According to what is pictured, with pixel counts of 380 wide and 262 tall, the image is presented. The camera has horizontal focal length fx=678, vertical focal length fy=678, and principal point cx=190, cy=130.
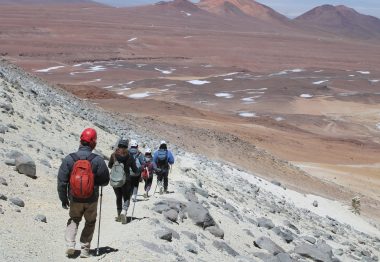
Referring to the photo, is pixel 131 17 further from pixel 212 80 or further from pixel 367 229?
pixel 367 229

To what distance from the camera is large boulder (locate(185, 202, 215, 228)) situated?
852 cm

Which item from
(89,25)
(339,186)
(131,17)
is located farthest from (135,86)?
(131,17)

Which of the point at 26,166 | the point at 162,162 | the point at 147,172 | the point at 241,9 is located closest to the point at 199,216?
the point at 147,172

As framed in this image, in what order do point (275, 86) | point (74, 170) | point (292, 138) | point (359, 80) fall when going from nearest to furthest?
point (74, 170) → point (292, 138) → point (275, 86) → point (359, 80)

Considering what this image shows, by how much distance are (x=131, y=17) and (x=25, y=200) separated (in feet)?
453

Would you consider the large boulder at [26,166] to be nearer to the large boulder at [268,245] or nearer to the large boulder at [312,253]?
the large boulder at [268,245]

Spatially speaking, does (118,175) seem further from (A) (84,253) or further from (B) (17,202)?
(B) (17,202)

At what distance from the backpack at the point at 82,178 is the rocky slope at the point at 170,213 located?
77cm

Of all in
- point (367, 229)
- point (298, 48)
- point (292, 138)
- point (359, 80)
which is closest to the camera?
point (367, 229)

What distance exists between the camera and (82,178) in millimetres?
5508

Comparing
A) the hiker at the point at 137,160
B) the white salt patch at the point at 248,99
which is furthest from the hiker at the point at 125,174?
the white salt patch at the point at 248,99

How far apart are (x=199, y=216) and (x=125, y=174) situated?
183 cm

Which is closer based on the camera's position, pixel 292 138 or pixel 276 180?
pixel 276 180

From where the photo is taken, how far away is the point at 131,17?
143 meters
